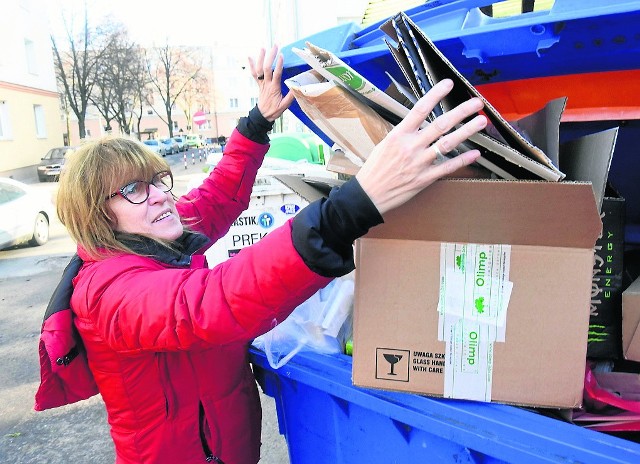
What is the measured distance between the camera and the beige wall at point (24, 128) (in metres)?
18.1

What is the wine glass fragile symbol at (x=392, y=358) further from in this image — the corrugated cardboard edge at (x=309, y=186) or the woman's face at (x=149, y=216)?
the woman's face at (x=149, y=216)

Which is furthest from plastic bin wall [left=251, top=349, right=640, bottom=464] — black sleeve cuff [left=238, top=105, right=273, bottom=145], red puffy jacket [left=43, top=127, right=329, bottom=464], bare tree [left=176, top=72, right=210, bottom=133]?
bare tree [left=176, top=72, right=210, bottom=133]

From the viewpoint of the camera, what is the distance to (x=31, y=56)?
21484mm

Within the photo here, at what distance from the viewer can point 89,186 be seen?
1.36 meters

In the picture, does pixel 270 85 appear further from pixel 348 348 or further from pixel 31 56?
pixel 31 56

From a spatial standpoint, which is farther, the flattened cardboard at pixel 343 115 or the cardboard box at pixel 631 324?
the cardboard box at pixel 631 324

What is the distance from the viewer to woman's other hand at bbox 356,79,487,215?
2.88 feet

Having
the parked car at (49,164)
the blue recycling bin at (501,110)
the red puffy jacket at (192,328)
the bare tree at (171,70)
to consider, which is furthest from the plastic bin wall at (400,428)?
the bare tree at (171,70)

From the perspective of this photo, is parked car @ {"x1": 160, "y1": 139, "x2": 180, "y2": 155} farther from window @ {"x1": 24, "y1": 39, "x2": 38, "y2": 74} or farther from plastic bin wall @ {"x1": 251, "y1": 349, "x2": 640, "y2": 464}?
plastic bin wall @ {"x1": 251, "y1": 349, "x2": 640, "y2": 464}

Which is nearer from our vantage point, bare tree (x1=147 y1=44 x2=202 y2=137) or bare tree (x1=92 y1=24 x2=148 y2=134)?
bare tree (x1=92 y1=24 x2=148 y2=134)

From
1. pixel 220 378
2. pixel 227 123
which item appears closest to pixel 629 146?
pixel 220 378

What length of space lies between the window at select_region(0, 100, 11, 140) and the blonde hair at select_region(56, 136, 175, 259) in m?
19.8

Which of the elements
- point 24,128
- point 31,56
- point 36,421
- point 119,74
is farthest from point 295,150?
point 119,74

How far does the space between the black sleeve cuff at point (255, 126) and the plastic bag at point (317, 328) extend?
1.95 feet
